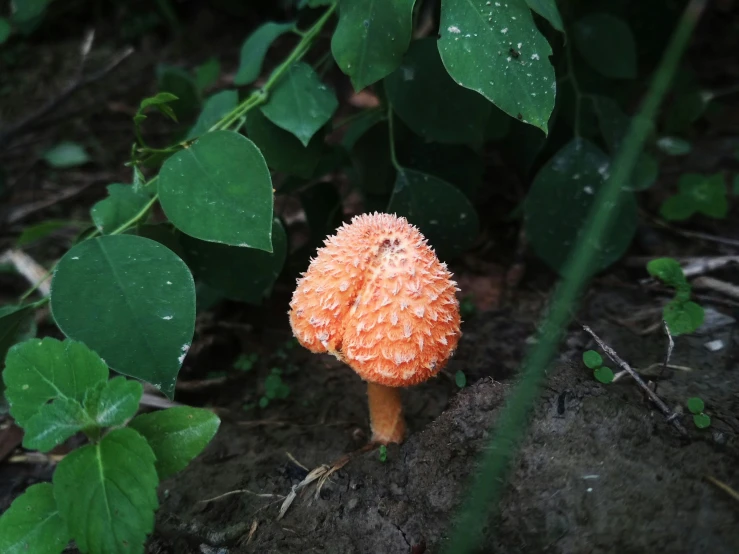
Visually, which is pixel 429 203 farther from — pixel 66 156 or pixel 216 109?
pixel 66 156

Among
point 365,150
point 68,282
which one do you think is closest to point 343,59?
point 365,150

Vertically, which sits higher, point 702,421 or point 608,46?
point 608,46

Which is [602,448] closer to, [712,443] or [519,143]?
[712,443]

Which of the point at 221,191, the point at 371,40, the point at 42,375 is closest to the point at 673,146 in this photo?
the point at 371,40

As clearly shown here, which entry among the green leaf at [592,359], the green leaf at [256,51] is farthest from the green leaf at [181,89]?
the green leaf at [592,359]

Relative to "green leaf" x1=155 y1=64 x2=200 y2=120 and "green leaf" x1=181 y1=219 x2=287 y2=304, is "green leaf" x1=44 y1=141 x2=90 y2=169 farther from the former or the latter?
"green leaf" x1=181 y1=219 x2=287 y2=304

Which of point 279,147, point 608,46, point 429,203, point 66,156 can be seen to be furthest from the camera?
point 66,156
